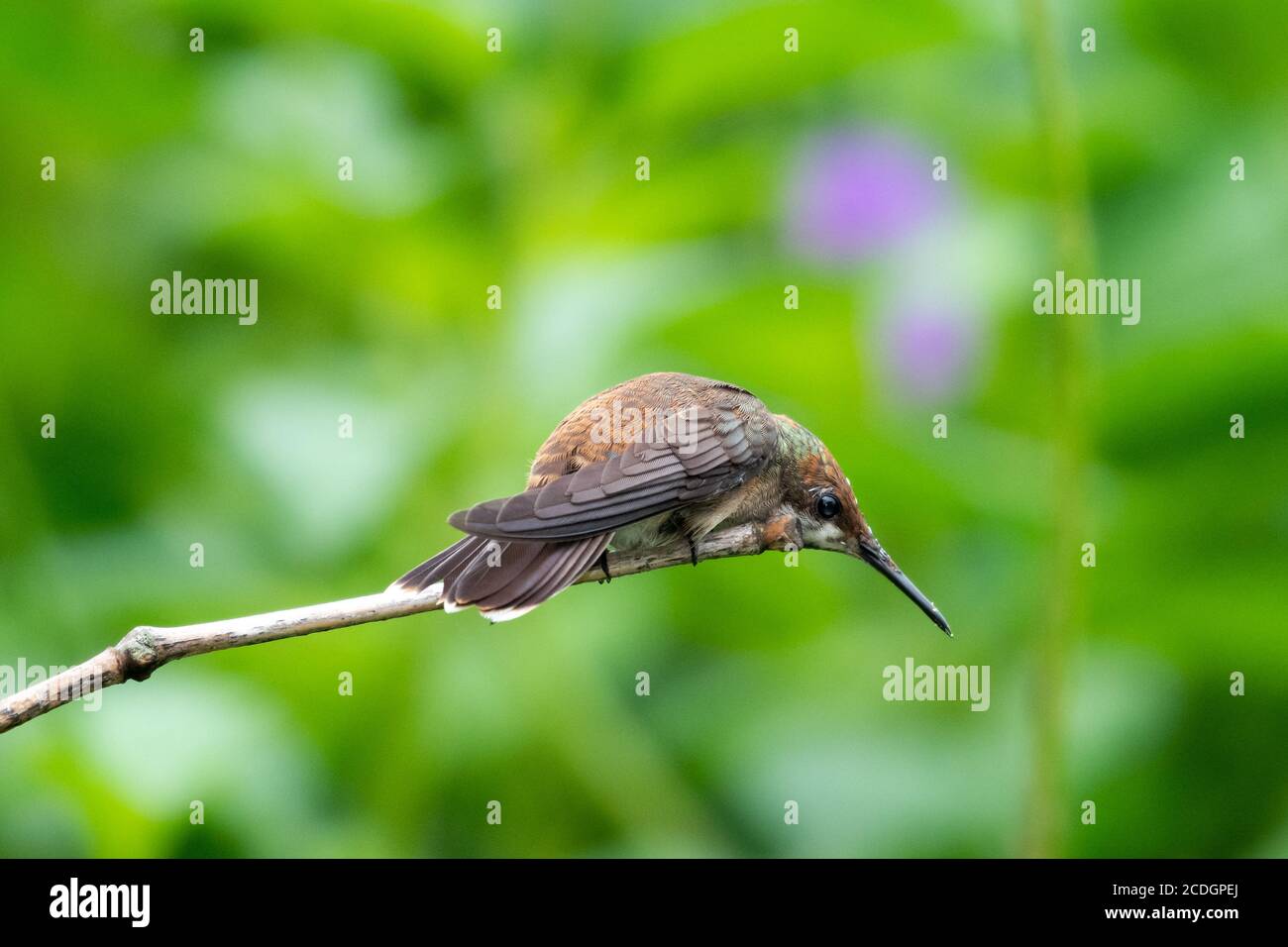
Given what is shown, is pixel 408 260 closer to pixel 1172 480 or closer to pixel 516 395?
pixel 516 395

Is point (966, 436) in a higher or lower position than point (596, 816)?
higher

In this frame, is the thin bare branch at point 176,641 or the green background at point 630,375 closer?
the thin bare branch at point 176,641

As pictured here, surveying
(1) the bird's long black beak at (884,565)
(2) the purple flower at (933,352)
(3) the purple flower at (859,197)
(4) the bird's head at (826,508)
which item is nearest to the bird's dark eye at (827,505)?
(4) the bird's head at (826,508)

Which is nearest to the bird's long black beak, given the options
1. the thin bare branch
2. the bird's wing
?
the bird's wing

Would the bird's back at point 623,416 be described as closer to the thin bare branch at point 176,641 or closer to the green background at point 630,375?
the green background at point 630,375

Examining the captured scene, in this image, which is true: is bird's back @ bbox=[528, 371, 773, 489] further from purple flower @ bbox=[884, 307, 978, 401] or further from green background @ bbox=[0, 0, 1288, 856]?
purple flower @ bbox=[884, 307, 978, 401]

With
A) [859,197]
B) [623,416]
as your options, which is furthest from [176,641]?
[859,197]

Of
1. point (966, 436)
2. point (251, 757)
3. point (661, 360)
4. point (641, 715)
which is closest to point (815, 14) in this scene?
point (661, 360)
